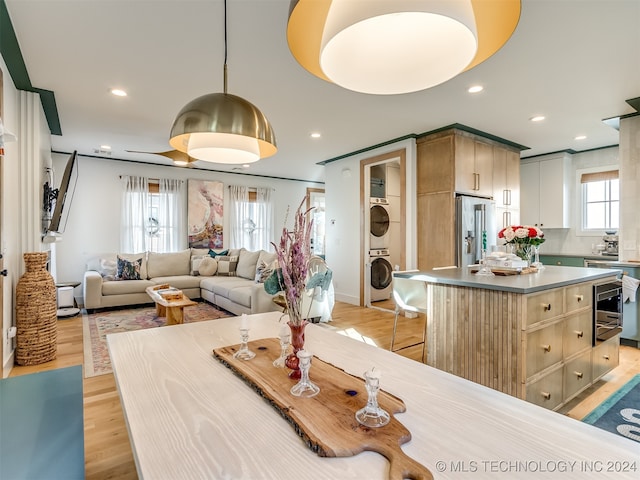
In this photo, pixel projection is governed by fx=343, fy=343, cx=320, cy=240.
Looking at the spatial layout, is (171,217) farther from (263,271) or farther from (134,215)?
(263,271)

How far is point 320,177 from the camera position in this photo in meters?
8.05

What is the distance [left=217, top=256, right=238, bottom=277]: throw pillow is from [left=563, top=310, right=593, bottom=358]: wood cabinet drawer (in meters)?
4.98

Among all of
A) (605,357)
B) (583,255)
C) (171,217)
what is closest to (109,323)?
(171,217)

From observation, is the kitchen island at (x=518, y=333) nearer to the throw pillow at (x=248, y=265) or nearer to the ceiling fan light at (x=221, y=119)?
the ceiling fan light at (x=221, y=119)

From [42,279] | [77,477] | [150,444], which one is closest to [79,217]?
[42,279]

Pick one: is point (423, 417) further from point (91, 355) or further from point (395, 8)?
point (91, 355)

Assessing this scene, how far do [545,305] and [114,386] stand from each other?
3075 millimetres

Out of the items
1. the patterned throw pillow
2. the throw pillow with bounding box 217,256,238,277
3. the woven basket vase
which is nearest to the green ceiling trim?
the woven basket vase

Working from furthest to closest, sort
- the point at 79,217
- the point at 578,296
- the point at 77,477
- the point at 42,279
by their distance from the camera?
the point at 79,217 → the point at 42,279 → the point at 578,296 → the point at 77,477

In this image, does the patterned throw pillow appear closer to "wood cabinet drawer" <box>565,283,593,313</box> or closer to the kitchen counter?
"wood cabinet drawer" <box>565,283,593,313</box>

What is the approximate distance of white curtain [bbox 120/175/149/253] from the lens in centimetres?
615

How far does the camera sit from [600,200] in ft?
18.1

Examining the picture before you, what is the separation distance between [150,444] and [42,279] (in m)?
3.21

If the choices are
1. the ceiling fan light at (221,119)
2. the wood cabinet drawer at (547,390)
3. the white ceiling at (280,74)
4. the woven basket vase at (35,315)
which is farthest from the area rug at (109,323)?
the wood cabinet drawer at (547,390)
